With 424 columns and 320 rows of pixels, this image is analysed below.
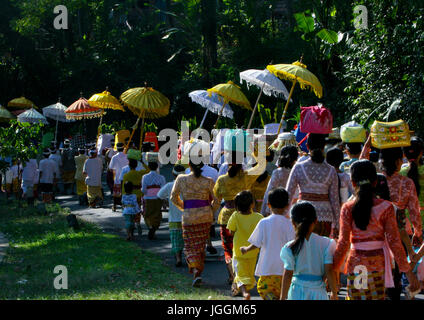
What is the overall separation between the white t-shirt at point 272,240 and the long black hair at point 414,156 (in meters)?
1.95

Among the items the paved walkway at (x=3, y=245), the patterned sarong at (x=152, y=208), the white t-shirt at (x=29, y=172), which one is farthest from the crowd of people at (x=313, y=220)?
the white t-shirt at (x=29, y=172)

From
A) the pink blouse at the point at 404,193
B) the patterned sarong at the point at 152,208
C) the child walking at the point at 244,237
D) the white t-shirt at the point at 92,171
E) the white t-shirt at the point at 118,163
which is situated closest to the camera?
the pink blouse at the point at 404,193

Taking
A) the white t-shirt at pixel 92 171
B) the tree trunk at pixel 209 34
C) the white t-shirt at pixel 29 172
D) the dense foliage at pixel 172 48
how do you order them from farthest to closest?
the tree trunk at pixel 209 34, the dense foliage at pixel 172 48, the white t-shirt at pixel 29 172, the white t-shirt at pixel 92 171

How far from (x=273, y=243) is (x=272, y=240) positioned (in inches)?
1.3

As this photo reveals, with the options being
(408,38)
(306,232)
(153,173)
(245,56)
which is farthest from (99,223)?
(245,56)

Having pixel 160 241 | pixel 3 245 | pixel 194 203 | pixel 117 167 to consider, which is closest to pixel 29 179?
pixel 117 167

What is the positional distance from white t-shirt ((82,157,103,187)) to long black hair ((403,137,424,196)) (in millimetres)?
11970

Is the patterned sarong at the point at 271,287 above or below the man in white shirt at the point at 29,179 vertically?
below

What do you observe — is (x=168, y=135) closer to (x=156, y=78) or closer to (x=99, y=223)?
(x=156, y=78)

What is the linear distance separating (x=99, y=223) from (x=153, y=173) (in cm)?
344

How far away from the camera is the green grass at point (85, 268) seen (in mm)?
9070

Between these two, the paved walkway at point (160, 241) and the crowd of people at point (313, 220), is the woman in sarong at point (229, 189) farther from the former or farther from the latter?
the paved walkway at point (160, 241)

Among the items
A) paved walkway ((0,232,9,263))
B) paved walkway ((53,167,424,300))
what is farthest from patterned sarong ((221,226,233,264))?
paved walkway ((0,232,9,263))

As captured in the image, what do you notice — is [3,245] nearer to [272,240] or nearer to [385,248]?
[272,240]
